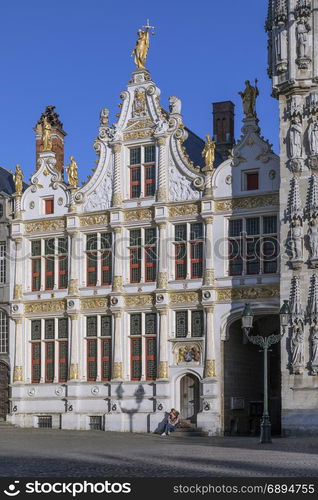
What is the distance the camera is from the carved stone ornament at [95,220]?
47297 mm

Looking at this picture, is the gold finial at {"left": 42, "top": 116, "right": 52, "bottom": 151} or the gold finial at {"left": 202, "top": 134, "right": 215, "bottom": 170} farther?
the gold finial at {"left": 42, "top": 116, "right": 52, "bottom": 151}

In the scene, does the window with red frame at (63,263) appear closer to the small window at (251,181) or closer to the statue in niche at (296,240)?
the small window at (251,181)

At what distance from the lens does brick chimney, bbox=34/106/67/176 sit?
5325 centimetres

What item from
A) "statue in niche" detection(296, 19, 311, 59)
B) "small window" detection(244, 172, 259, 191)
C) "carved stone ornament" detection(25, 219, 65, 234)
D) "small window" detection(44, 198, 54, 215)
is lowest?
"carved stone ornament" detection(25, 219, 65, 234)

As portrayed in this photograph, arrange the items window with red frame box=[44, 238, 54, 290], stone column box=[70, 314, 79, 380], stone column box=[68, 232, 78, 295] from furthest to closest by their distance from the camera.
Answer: window with red frame box=[44, 238, 54, 290] → stone column box=[68, 232, 78, 295] → stone column box=[70, 314, 79, 380]

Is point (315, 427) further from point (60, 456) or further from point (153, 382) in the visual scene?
point (60, 456)

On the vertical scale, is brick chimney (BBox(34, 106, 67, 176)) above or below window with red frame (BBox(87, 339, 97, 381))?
above

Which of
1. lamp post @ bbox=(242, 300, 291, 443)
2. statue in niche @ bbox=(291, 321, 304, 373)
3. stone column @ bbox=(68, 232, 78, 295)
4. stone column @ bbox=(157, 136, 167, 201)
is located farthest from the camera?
stone column @ bbox=(68, 232, 78, 295)

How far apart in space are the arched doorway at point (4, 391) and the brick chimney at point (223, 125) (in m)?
15.1

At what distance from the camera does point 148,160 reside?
4672 centimetres

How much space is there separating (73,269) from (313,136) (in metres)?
12.8

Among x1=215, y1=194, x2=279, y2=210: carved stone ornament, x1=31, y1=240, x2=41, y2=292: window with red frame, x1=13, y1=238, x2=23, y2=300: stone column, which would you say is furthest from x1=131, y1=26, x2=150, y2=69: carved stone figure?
x1=13, y1=238, x2=23, y2=300: stone column

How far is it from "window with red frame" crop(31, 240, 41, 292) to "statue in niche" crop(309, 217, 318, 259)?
13819 mm

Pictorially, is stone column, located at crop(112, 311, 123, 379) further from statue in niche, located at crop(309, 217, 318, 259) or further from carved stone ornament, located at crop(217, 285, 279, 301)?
statue in niche, located at crop(309, 217, 318, 259)
